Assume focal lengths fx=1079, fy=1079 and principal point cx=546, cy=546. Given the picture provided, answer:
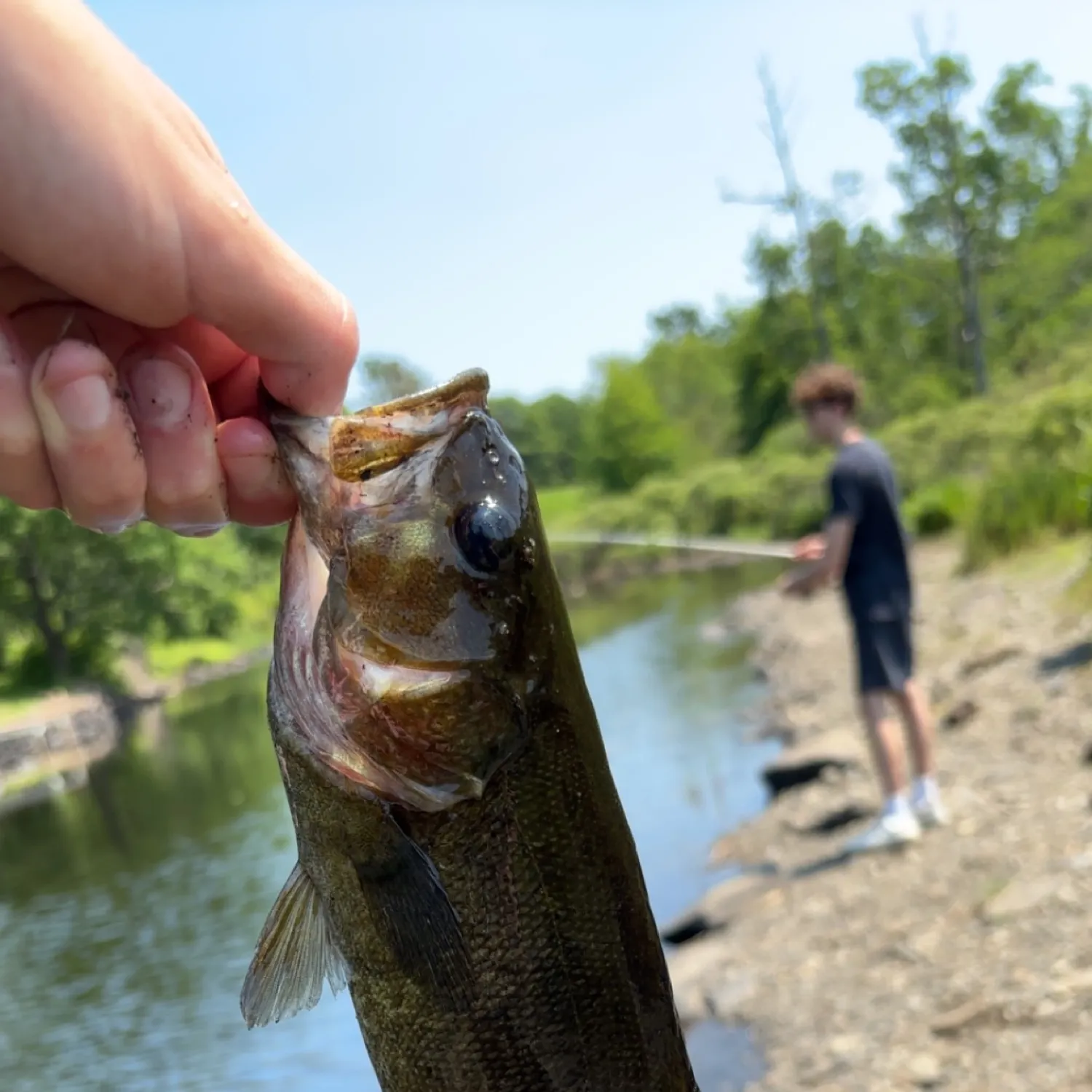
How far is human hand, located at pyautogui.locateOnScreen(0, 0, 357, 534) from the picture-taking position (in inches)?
52.9

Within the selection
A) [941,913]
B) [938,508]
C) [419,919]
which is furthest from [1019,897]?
[938,508]

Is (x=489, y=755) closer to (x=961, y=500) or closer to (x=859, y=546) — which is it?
(x=859, y=546)

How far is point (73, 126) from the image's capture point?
1.34 metres

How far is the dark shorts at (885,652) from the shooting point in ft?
21.5

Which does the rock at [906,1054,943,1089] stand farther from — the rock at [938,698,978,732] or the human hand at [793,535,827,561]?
the rock at [938,698,978,732]

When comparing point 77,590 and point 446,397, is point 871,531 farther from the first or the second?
point 77,590

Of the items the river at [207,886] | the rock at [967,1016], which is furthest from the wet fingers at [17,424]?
the river at [207,886]

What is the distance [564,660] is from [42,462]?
3.01 ft

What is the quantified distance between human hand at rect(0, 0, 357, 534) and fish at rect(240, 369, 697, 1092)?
135 mm

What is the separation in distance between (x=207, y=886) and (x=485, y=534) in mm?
12120

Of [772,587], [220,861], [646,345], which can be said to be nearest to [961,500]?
[772,587]

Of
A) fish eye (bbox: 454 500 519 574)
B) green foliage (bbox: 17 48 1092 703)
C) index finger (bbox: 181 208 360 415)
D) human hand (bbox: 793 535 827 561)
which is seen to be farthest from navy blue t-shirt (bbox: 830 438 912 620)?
green foliage (bbox: 17 48 1092 703)

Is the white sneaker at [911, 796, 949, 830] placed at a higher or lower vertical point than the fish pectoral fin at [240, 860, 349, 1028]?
lower

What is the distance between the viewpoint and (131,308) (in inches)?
61.5
